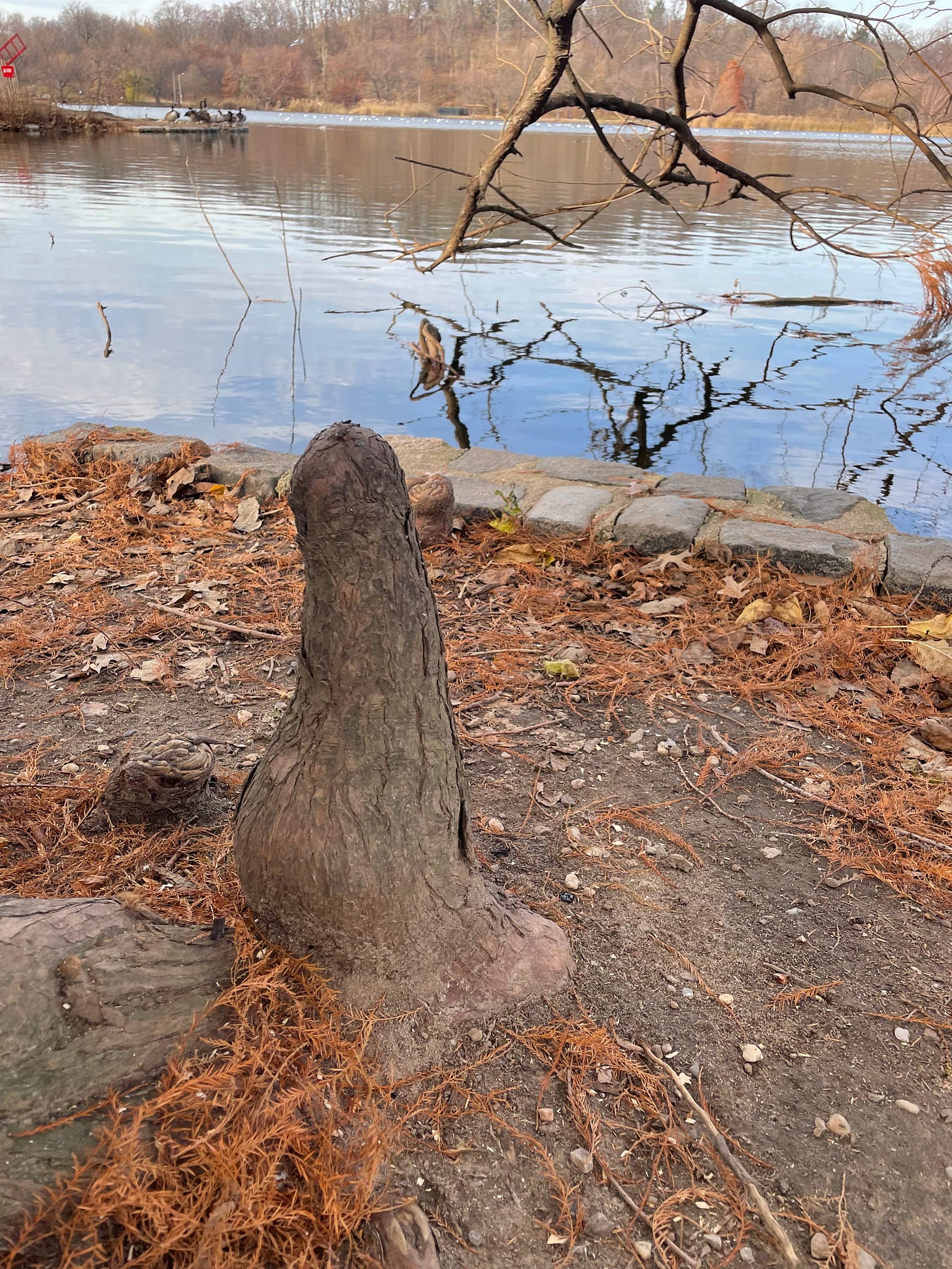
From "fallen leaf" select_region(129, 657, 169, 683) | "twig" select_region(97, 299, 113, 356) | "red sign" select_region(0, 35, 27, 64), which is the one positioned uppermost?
"red sign" select_region(0, 35, 27, 64)

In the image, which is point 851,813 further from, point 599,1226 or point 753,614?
point 599,1226

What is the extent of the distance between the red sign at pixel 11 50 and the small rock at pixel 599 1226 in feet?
160

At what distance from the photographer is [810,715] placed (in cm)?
317

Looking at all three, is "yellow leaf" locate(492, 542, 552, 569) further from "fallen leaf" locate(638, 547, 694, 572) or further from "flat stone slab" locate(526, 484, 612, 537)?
"fallen leaf" locate(638, 547, 694, 572)

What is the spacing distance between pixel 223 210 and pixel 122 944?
18818 millimetres

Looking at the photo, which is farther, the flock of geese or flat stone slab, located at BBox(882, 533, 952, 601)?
the flock of geese

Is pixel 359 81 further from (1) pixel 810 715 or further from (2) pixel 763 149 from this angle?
(1) pixel 810 715

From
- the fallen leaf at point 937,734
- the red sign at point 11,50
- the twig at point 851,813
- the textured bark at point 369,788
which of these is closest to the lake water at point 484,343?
the fallen leaf at point 937,734

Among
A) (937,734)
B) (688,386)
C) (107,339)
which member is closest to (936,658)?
(937,734)

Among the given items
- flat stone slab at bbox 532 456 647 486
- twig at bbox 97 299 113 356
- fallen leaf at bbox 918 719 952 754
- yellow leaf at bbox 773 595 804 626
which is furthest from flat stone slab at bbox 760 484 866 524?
twig at bbox 97 299 113 356

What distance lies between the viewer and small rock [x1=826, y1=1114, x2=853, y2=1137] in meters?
1.70

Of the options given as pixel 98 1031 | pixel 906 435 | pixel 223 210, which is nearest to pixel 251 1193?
pixel 98 1031

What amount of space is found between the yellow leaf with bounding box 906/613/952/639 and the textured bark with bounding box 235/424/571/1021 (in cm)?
251

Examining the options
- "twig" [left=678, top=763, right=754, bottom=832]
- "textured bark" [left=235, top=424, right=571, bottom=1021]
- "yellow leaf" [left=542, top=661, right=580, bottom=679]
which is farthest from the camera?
"yellow leaf" [left=542, top=661, right=580, bottom=679]
